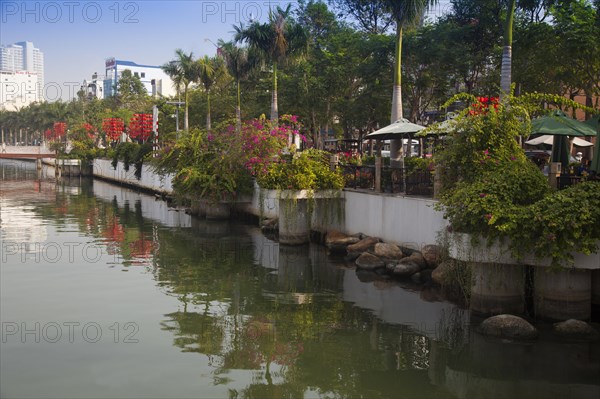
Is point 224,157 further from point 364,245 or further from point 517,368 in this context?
point 517,368

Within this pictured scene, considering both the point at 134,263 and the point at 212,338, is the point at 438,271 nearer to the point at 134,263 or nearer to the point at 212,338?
the point at 212,338

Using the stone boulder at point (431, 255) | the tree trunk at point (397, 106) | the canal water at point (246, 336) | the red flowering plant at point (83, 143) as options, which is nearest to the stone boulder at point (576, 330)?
the canal water at point (246, 336)

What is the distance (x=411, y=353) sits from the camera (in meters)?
12.7

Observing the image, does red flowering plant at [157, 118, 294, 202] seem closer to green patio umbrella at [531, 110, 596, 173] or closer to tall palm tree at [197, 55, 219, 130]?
green patio umbrella at [531, 110, 596, 173]

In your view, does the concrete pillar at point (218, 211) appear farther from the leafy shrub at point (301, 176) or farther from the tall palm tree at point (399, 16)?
the tall palm tree at point (399, 16)

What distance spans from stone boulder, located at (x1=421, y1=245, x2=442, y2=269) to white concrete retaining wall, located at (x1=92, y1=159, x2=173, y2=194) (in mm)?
25644

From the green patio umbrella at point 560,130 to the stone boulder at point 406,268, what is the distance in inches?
200

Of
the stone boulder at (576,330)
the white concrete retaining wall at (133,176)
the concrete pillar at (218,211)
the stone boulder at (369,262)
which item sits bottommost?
the stone boulder at (576,330)

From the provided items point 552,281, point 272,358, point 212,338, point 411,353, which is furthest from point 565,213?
point 212,338

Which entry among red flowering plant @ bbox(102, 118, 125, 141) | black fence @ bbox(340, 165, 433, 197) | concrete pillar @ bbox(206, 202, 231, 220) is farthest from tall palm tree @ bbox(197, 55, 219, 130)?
black fence @ bbox(340, 165, 433, 197)

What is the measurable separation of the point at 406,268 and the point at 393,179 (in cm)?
374

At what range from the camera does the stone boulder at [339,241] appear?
72.7 ft

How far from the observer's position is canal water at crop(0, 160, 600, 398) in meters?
11.0

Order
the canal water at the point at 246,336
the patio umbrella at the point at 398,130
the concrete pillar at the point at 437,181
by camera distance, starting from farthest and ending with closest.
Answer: the patio umbrella at the point at 398,130, the concrete pillar at the point at 437,181, the canal water at the point at 246,336
